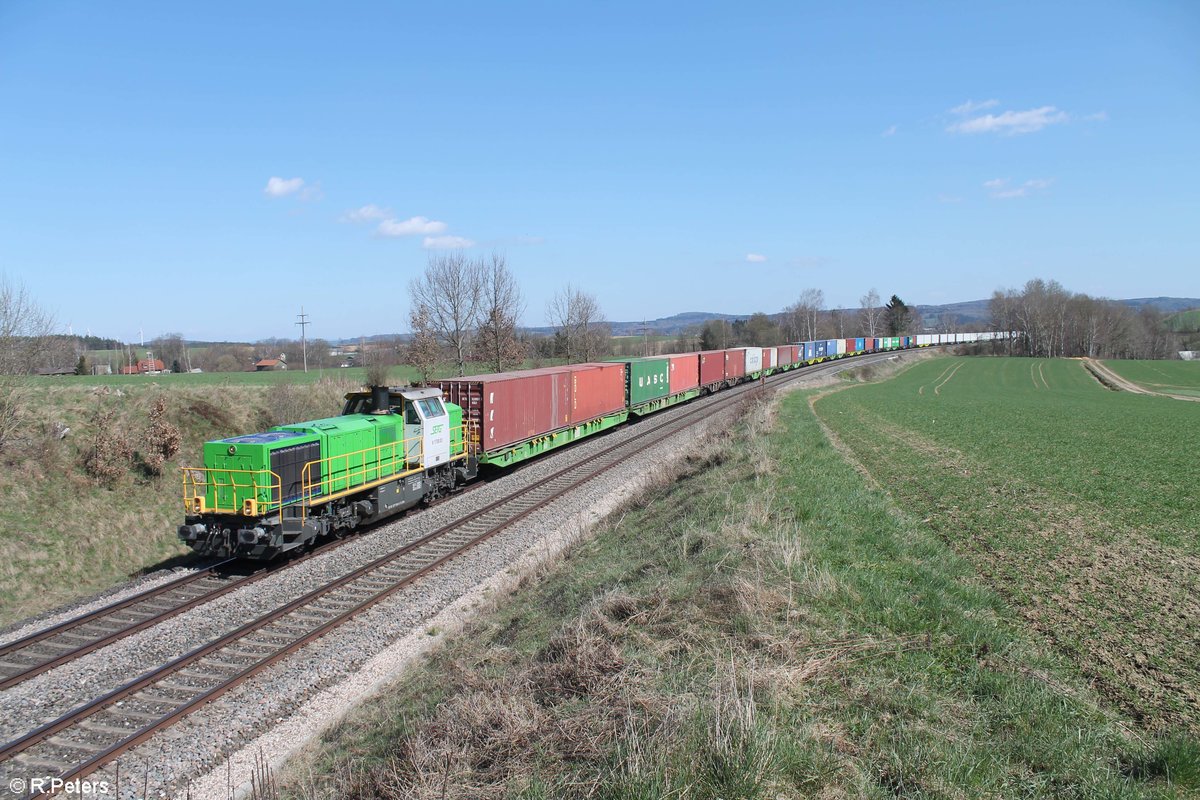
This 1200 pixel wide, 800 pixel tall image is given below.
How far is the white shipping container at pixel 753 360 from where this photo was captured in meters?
54.0

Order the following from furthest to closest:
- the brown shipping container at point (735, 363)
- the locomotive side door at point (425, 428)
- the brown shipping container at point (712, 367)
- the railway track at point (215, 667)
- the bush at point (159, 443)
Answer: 1. the brown shipping container at point (735, 363)
2. the brown shipping container at point (712, 367)
3. the bush at point (159, 443)
4. the locomotive side door at point (425, 428)
5. the railway track at point (215, 667)

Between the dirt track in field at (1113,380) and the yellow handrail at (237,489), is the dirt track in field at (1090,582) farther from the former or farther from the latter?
the dirt track in field at (1113,380)

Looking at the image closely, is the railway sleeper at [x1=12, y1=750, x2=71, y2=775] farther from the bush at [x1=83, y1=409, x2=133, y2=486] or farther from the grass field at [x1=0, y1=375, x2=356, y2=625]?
the bush at [x1=83, y1=409, x2=133, y2=486]

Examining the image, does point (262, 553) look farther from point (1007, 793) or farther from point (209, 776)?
point (1007, 793)

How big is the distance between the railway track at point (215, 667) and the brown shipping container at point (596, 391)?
403 inches

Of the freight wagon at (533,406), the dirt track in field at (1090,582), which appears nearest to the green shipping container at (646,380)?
the freight wagon at (533,406)

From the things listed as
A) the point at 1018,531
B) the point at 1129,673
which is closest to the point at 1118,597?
the point at 1129,673

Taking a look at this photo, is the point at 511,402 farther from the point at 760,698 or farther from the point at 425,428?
the point at 760,698

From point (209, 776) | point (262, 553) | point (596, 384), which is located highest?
point (596, 384)

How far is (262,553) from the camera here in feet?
42.9

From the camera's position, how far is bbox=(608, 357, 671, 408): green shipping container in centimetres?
3266

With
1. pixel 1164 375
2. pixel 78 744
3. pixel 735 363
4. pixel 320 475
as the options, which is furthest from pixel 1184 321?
pixel 78 744

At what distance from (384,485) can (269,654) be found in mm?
6287

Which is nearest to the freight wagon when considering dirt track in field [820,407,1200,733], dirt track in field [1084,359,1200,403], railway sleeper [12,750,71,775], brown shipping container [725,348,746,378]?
dirt track in field [820,407,1200,733]
